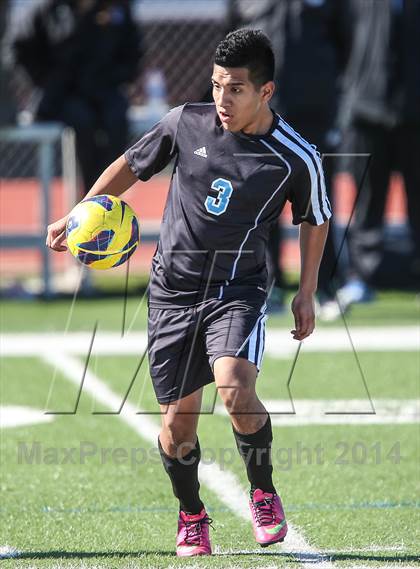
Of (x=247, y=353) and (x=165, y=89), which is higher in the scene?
(x=247, y=353)

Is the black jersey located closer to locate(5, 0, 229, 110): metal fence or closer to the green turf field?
the green turf field

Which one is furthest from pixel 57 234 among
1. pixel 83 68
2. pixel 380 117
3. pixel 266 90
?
pixel 83 68

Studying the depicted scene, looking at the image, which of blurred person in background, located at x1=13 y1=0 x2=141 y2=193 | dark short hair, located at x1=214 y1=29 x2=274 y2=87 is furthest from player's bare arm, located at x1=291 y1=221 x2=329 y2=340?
blurred person in background, located at x1=13 y1=0 x2=141 y2=193

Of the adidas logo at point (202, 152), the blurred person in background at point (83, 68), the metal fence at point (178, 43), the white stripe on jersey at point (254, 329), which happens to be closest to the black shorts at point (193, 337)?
the white stripe on jersey at point (254, 329)

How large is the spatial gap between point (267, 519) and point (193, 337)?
714mm

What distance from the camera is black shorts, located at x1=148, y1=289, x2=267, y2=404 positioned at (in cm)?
466

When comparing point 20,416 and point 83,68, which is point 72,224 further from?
point 83,68

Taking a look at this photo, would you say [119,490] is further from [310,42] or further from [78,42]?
[78,42]

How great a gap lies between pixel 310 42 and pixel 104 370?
363 cm

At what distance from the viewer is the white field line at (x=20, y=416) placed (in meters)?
6.82

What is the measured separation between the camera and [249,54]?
15.2 ft

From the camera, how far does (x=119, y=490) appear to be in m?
5.59

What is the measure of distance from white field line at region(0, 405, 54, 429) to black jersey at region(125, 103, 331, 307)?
218 cm

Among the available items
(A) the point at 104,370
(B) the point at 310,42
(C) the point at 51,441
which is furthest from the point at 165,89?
(C) the point at 51,441
